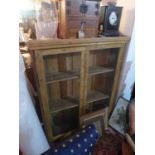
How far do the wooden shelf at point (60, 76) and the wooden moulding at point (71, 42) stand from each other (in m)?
0.31

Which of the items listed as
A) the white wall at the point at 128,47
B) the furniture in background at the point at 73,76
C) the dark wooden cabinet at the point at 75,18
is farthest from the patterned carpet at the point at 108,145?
the dark wooden cabinet at the point at 75,18

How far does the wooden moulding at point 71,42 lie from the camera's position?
3.55 ft

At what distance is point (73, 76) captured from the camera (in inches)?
56.9

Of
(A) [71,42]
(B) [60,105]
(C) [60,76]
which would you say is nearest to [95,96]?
(B) [60,105]

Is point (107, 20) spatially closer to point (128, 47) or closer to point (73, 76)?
point (128, 47)

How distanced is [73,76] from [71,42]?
1.15 feet

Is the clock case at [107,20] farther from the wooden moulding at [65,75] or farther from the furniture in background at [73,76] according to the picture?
the wooden moulding at [65,75]

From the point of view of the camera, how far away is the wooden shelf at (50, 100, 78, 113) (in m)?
1.49

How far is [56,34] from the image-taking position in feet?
4.33
